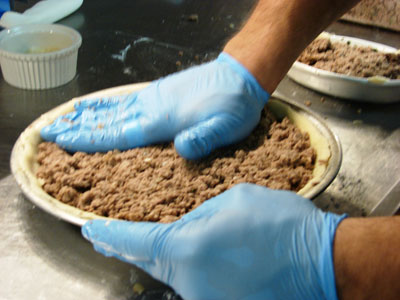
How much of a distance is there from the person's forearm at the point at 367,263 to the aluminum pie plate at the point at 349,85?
0.82 meters

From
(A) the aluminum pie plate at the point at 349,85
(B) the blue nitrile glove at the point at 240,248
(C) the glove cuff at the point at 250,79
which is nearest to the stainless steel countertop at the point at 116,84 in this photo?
(A) the aluminum pie plate at the point at 349,85

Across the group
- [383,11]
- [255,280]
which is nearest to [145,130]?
[255,280]

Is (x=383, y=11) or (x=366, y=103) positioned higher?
(x=383, y=11)

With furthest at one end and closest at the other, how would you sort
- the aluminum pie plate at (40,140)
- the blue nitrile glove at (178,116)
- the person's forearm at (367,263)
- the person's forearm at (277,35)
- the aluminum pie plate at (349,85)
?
the aluminum pie plate at (349,85)
the person's forearm at (277,35)
the blue nitrile glove at (178,116)
the aluminum pie plate at (40,140)
the person's forearm at (367,263)

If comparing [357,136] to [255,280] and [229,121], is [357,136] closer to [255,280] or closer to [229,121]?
[229,121]

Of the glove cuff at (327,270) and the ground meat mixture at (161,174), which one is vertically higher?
the glove cuff at (327,270)

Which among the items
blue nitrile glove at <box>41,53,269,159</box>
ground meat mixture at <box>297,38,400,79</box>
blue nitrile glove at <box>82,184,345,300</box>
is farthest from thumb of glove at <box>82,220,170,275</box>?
ground meat mixture at <box>297,38,400,79</box>

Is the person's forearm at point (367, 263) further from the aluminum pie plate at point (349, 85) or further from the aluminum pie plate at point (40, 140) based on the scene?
the aluminum pie plate at point (349, 85)

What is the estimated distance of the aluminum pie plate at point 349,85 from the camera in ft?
4.91

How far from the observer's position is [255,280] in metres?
0.76

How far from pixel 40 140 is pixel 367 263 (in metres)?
0.82

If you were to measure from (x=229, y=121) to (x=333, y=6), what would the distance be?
54cm

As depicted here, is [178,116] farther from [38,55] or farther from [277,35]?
[38,55]

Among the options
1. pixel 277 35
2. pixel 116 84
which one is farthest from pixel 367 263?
pixel 116 84
